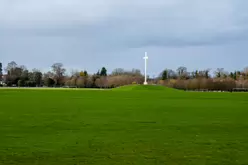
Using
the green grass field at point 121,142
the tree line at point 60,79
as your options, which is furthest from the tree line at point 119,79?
the green grass field at point 121,142

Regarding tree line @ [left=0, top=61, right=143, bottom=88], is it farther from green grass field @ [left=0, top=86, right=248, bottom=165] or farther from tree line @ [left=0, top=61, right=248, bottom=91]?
green grass field @ [left=0, top=86, right=248, bottom=165]

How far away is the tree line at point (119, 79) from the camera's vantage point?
117m

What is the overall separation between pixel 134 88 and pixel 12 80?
70.3m

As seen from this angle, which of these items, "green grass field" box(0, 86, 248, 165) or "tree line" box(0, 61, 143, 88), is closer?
"green grass field" box(0, 86, 248, 165)

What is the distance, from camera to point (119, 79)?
133 m

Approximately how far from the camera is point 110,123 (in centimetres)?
1892

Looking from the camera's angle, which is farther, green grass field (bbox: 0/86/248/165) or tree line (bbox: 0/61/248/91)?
tree line (bbox: 0/61/248/91)

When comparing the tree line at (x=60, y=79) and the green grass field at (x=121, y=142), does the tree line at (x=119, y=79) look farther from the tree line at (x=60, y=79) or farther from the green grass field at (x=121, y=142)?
the green grass field at (x=121, y=142)

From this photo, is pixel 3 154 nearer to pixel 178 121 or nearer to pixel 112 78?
pixel 178 121

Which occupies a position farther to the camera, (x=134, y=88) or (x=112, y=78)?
(x=112, y=78)

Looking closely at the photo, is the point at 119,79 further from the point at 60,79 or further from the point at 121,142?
the point at 121,142

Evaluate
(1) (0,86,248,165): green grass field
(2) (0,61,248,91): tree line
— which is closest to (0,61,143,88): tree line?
(2) (0,61,248,91): tree line

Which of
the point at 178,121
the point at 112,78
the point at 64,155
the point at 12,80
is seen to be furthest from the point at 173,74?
the point at 64,155

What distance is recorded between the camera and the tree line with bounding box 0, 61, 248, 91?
11723 cm
